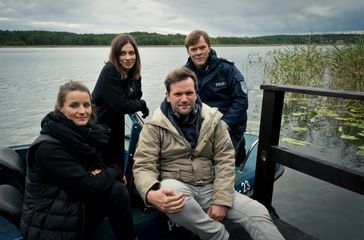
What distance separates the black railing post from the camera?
2723 millimetres

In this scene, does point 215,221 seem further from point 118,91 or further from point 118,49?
point 118,49

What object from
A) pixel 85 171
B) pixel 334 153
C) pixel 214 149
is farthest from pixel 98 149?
pixel 334 153

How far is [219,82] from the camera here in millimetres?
3098

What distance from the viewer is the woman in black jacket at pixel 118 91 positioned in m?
2.71

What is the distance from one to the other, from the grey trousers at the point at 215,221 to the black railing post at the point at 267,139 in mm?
721

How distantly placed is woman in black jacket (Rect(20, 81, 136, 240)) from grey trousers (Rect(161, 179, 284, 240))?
32 cm

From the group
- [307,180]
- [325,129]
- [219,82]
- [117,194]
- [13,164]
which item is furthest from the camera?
[325,129]

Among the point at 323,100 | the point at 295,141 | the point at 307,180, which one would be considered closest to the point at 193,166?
the point at 307,180

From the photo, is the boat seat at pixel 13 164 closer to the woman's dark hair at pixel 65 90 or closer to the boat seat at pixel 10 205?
the boat seat at pixel 10 205

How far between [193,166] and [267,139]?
2.84 feet

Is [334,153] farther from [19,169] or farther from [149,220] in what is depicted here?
[19,169]

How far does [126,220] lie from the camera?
2002 mm

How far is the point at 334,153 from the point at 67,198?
165 inches

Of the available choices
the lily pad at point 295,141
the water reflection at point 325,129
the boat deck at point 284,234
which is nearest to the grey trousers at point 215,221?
the boat deck at point 284,234
